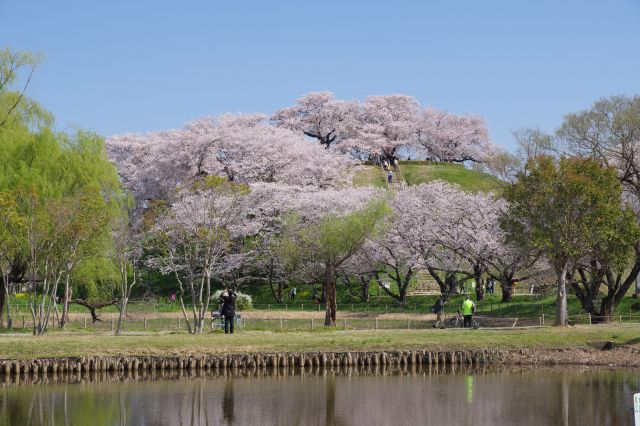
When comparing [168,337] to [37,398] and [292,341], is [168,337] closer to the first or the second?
[292,341]

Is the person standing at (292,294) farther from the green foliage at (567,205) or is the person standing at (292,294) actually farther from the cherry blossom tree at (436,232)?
the green foliage at (567,205)

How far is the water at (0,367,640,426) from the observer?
2575 centimetres

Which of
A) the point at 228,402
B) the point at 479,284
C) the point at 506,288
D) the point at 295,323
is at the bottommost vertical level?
the point at 228,402

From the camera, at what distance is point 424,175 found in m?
104

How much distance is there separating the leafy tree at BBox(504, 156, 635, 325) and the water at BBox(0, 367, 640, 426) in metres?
9.85

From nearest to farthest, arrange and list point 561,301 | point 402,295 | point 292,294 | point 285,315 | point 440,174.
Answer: point 561,301
point 285,315
point 402,295
point 292,294
point 440,174

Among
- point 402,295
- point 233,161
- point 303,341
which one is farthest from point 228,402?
point 233,161

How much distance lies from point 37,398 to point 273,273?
4077cm

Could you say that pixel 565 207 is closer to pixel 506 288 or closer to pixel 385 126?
pixel 506 288

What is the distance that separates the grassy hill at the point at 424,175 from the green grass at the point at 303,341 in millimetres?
58004

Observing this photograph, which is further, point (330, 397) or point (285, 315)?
point (285, 315)

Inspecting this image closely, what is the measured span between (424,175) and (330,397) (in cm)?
7633

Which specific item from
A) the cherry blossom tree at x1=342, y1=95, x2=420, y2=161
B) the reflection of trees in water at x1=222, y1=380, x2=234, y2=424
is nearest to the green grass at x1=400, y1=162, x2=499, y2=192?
the cherry blossom tree at x1=342, y1=95, x2=420, y2=161

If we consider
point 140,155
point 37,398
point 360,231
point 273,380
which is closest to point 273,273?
point 360,231
